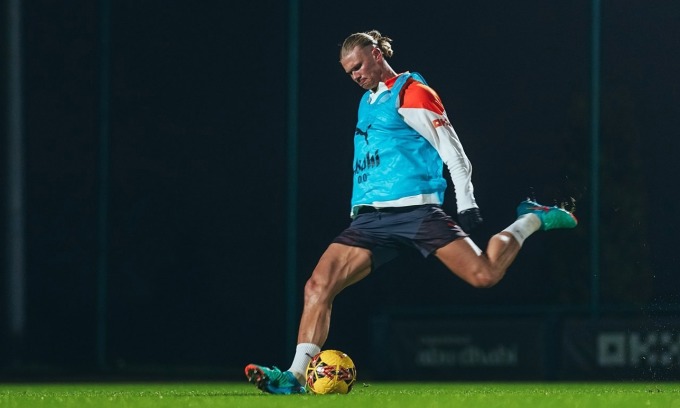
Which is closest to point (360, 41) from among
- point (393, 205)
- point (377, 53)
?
point (377, 53)

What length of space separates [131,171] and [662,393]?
986 centimetres

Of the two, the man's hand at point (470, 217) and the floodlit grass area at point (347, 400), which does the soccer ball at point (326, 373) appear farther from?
the man's hand at point (470, 217)

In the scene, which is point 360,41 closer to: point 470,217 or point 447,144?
point 447,144

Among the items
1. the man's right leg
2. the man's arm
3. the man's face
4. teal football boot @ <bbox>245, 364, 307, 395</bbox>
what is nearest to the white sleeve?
the man's arm

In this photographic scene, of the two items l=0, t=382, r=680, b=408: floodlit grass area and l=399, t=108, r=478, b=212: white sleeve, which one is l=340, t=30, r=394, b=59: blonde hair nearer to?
l=399, t=108, r=478, b=212: white sleeve

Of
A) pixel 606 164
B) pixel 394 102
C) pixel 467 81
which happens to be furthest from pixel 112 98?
pixel 394 102

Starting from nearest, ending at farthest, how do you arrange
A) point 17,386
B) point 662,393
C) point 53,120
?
point 662,393 < point 17,386 < point 53,120

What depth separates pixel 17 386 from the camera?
11.5 metres

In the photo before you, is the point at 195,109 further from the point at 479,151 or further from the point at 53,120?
the point at 479,151

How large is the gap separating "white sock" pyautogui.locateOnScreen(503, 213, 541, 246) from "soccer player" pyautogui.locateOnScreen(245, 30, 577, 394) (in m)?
0.10

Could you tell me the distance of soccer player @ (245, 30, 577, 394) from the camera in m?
8.47

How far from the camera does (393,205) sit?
28.1 ft

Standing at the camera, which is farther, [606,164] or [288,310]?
[606,164]

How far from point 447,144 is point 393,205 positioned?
1.37 ft
